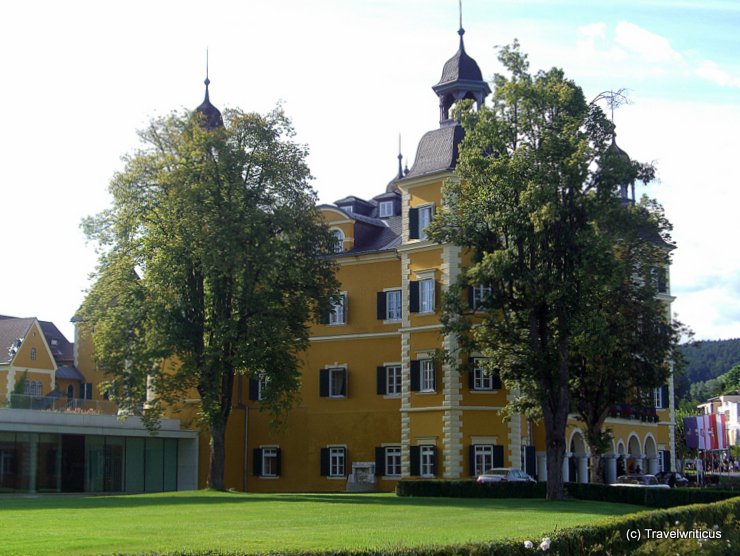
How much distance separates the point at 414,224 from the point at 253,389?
14546mm

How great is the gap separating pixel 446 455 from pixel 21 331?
49.9m

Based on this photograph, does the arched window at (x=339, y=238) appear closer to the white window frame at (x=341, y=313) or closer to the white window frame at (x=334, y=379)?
the white window frame at (x=341, y=313)

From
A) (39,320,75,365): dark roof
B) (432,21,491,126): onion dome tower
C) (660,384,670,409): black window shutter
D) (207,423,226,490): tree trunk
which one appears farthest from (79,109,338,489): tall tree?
(39,320,75,365): dark roof

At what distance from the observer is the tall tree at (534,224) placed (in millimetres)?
40000

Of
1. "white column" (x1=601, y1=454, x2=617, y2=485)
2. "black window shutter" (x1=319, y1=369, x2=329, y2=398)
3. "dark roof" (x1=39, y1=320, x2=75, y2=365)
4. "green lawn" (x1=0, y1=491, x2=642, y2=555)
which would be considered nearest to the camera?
"green lawn" (x1=0, y1=491, x2=642, y2=555)

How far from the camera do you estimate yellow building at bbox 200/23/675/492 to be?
50.0 metres

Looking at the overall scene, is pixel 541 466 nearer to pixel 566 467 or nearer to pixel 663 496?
pixel 566 467

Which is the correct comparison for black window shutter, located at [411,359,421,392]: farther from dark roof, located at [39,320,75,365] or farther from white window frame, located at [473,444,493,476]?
dark roof, located at [39,320,75,365]

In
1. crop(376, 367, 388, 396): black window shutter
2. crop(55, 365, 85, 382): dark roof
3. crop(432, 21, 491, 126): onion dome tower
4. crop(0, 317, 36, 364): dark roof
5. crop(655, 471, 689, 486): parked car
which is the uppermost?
crop(432, 21, 491, 126): onion dome tower

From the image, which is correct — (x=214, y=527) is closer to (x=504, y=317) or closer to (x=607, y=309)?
(x=504, y=317)

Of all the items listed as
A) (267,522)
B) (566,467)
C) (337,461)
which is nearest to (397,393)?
(337,461)

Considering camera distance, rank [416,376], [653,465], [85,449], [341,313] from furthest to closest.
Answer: [653,465] → [341,313] → [85,449] → [416,376]

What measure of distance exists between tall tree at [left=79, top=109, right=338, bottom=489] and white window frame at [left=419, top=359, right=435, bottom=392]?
6.55m

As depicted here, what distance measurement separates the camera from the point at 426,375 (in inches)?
2015
